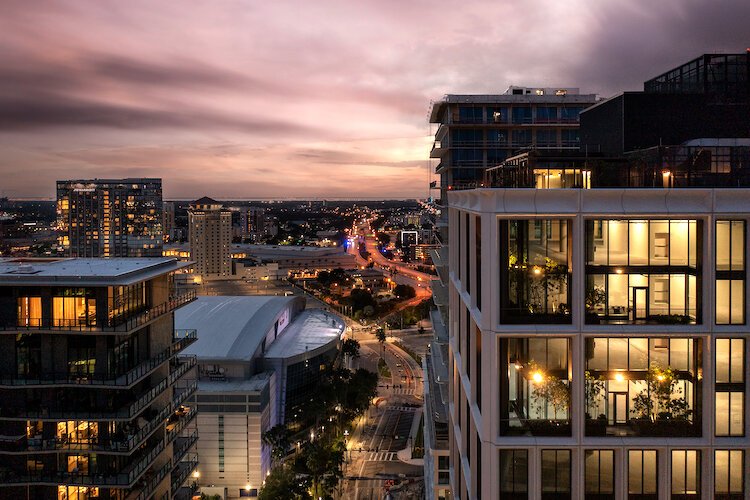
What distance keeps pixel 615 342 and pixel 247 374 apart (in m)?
64.2

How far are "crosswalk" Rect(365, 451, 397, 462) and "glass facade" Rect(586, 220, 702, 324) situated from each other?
63.0m

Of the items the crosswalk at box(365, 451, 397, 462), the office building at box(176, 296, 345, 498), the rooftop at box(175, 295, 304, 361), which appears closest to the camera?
the office building at box(176, 296, 345, 498)

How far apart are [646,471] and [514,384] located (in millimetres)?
5242

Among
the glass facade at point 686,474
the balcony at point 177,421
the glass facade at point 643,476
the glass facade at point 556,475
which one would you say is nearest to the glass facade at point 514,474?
the glass facade at point 556,475

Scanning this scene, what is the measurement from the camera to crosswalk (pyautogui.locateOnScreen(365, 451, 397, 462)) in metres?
78.2

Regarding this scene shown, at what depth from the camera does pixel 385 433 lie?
287ft

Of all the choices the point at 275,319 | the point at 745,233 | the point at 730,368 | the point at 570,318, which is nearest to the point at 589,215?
the point at 570,318

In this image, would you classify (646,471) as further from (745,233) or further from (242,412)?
(242,412)

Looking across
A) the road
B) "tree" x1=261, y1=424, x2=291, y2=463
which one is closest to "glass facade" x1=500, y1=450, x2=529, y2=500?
the road

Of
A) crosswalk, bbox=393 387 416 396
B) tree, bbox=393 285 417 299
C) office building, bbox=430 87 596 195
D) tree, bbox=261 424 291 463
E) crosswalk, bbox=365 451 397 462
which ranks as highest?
office building, bbox=430 87 596 195

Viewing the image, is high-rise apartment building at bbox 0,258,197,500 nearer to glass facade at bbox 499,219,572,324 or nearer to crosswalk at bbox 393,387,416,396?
glass facade at bbox 499,219,572,324

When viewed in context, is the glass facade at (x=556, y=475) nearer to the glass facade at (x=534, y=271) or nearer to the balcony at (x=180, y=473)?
the glass facade at (x=534, y=271)

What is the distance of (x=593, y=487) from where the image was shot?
20.6 meters

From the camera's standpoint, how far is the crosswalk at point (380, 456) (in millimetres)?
78188
